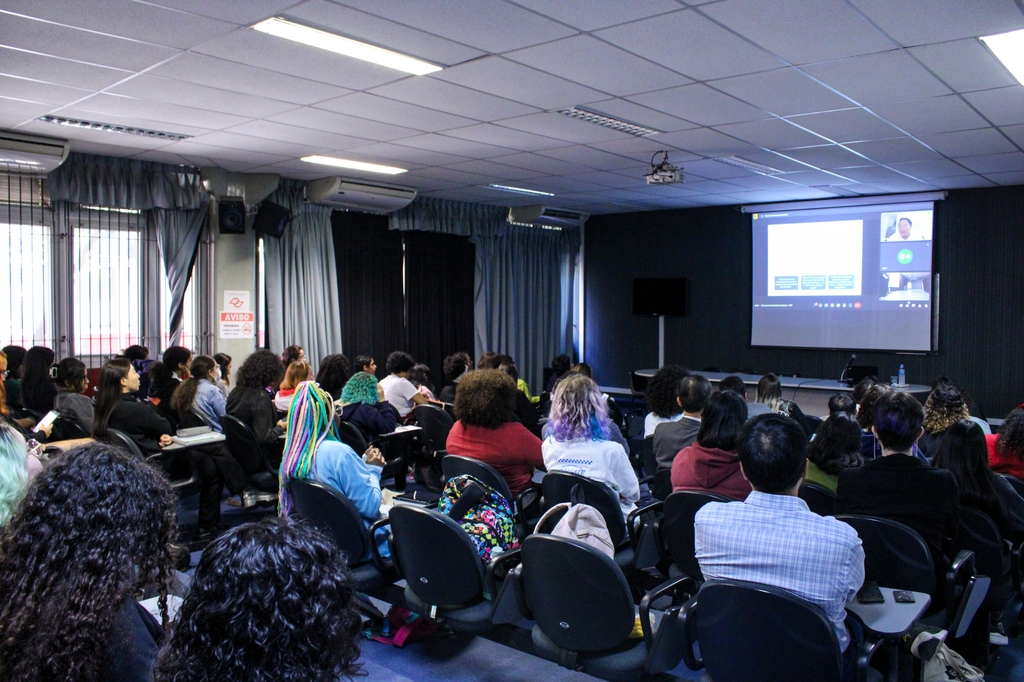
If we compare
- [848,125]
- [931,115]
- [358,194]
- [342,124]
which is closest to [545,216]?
[358,194]

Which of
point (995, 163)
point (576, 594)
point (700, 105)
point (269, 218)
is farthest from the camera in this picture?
point (269, 218)

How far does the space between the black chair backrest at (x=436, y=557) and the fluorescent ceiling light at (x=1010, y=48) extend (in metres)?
3.33

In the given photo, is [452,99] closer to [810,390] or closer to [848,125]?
[848,125]

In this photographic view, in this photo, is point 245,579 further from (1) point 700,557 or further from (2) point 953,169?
(2) point 953,169

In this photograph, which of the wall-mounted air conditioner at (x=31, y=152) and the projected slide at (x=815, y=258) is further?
the projected slide at (x=815, y=258)

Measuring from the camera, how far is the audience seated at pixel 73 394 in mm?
4762

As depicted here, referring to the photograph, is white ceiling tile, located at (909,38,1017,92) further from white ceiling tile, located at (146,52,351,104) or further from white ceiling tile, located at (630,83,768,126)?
white ceiling tile, located at (146,52,351,104)

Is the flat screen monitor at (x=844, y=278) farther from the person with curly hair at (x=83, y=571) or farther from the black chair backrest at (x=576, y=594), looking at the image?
the person with curly hair at (x=83, y=571)

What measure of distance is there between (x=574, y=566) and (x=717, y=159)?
510cm

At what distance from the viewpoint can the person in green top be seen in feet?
10.5

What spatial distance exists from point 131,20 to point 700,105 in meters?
3.21

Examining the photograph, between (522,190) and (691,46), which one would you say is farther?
(522,190)

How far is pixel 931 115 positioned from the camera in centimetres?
488

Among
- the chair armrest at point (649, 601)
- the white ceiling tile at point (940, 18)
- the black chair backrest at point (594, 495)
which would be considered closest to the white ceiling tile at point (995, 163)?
the white ceiling tile at point (940, 18)
